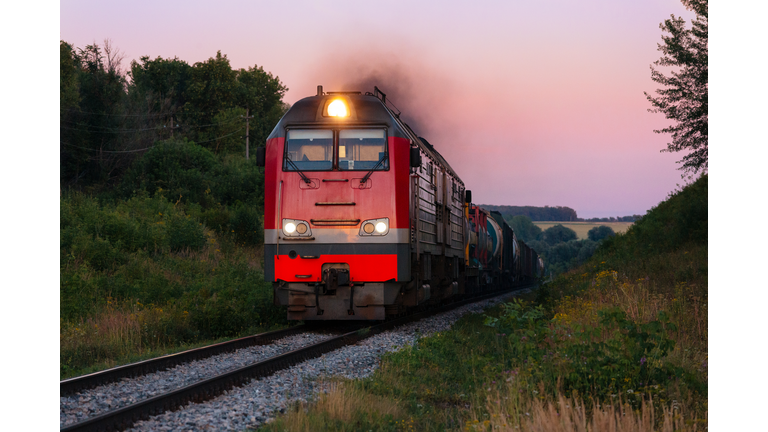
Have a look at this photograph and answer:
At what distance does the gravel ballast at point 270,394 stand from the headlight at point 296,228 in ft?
7.33

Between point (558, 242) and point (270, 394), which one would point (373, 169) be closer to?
point (270, 394)

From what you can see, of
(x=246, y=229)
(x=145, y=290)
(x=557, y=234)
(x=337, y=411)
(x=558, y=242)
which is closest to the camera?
(x=337, y=411)

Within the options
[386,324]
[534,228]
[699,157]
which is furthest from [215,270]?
[534,228]

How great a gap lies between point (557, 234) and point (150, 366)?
143710mm

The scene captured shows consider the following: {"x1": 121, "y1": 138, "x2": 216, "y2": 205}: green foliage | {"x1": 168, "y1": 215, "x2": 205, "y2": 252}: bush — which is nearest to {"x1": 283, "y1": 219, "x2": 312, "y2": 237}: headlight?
{"x1": 168, "y1": 215, "x2": 205, "y2": 252}: bush

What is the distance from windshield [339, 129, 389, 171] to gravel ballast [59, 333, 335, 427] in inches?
138

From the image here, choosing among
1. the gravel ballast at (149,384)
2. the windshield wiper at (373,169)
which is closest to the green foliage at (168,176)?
the windshield wiper at (373,169)

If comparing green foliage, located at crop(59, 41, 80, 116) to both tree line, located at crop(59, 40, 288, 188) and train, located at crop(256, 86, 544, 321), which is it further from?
train, located at crop(256, 86, 544, 321)

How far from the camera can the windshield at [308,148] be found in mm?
11781

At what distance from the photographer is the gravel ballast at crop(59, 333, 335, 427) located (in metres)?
6.26

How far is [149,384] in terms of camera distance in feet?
24.3

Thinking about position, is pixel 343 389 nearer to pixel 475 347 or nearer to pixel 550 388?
pixel 550 388

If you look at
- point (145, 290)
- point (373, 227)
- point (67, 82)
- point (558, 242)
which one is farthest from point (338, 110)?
point (558, 242)

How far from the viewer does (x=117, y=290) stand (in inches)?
583
